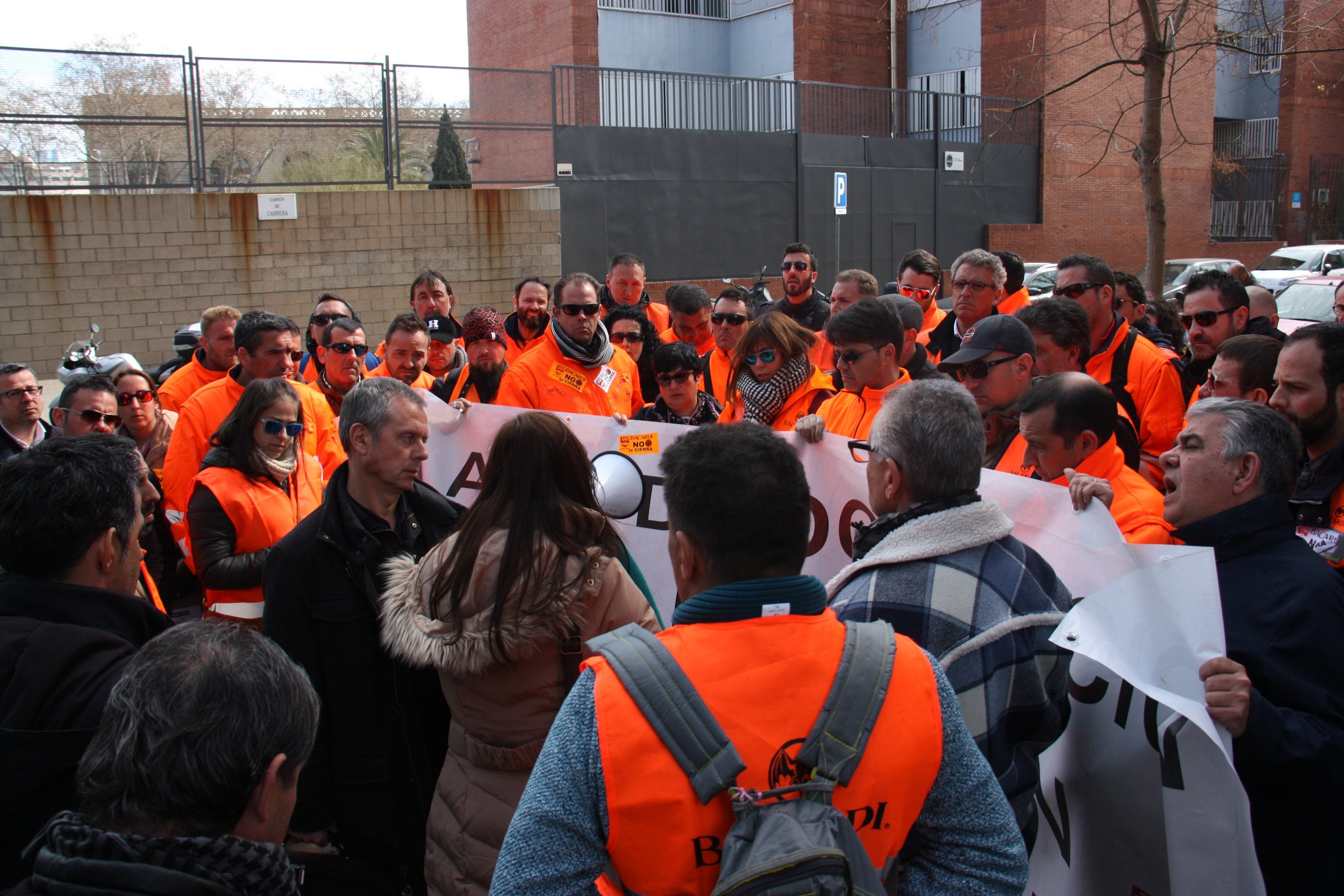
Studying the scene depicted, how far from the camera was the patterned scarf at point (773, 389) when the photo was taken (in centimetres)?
475

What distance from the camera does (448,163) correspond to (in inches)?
708

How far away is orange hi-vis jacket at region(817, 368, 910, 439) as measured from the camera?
13.9 ft

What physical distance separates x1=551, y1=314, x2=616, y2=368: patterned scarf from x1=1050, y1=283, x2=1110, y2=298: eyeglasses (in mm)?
2611

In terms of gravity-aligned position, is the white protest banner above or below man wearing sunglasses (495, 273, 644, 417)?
below

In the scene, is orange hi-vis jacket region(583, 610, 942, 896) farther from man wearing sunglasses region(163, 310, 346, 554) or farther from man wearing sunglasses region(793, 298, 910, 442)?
man wearing sunglasses region(163, 310, 346, 554)

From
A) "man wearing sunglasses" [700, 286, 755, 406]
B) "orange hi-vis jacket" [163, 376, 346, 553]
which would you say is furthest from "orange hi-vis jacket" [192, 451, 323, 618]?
"man wearing sunglasses" [700, 286, 755, 406]

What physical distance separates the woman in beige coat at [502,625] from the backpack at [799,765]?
77 centimetres

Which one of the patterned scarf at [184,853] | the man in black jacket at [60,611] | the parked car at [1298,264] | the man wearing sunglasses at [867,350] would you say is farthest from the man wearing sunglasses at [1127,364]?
the parked car at [1298,264]

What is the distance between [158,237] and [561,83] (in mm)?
8968

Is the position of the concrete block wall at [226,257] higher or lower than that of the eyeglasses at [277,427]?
higher

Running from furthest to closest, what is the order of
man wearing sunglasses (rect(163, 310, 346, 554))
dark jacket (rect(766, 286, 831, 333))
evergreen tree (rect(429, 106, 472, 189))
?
evergreen tree (rect(429, 106, 472, 189)), dark jacket (rect(766, 286, 831, 333)), man wearing sunglasses (rect(163, 310, 346, 554))

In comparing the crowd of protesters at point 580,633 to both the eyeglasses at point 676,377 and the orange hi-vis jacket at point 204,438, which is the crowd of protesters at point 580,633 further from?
the eyeglasses at point 676,377

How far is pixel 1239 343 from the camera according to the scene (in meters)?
4.00

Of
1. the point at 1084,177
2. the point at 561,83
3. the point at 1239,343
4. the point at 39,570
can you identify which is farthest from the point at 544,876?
the point at 1084,177
